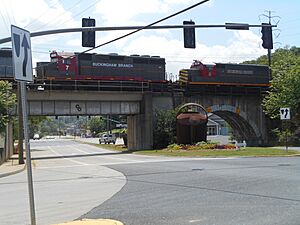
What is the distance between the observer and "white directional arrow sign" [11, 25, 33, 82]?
705 centimetres

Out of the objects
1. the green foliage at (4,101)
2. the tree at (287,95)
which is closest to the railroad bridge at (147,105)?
the tree at (287,95)

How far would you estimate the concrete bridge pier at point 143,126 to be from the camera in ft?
162

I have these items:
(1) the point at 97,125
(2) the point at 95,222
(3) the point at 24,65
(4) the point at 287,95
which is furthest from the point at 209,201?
(1) the point at 97,125

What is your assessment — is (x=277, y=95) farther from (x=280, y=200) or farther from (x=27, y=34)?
(x=27, y=34)

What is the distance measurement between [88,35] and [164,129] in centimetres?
3059

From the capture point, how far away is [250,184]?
578 inches

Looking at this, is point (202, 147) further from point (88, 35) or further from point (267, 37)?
point (88, 35)

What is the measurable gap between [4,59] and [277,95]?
2863 cm

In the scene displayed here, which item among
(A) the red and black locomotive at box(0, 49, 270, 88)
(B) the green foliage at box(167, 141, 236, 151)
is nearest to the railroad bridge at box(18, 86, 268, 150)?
(A) the red and black locomotive at box(0, 49, 270, 88)

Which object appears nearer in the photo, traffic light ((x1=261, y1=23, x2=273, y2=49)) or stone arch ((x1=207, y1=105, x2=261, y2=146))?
traffic light ((x1=261, y1=23, x2=273, y2=49))

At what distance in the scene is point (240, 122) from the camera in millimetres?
58812

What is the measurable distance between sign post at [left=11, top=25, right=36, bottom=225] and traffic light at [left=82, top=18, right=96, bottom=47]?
1137 cm

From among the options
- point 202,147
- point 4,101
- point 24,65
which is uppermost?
point 4,101

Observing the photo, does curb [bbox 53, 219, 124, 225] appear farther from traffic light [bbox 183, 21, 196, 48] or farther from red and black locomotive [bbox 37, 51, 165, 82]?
red and black locomotive [bbox 37, 51, 165, 82]
